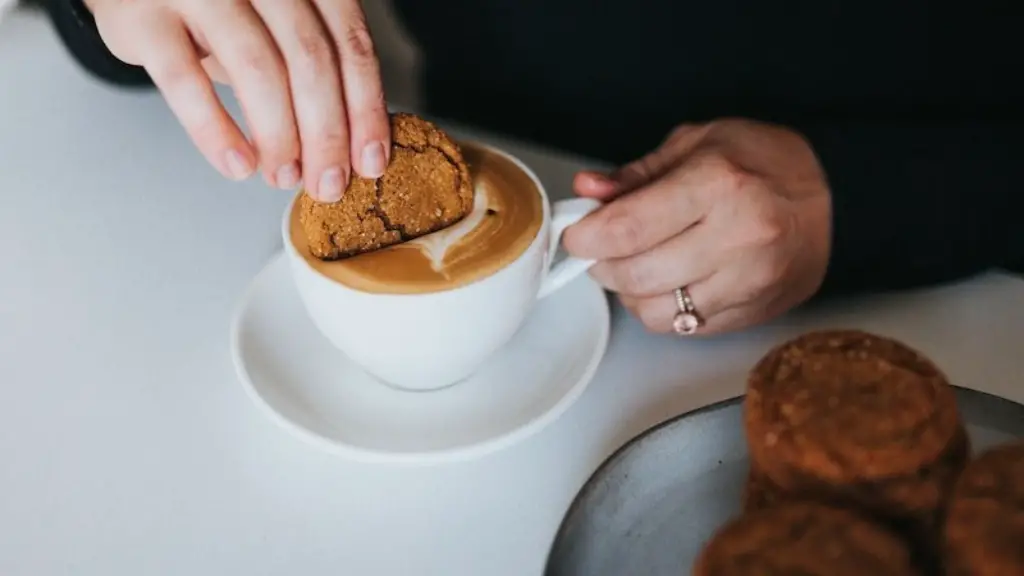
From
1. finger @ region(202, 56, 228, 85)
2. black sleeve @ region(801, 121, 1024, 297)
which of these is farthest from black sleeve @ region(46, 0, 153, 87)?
black sleeve @ region(801, 121, 1024, 297)

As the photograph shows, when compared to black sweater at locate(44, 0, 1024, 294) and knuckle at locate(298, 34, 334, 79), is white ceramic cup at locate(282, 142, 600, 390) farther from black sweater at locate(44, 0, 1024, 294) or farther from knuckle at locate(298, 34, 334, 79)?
black sweater at locate(44, 0, 1024, 294)

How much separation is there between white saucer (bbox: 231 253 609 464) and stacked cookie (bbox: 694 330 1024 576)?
0.17 metres

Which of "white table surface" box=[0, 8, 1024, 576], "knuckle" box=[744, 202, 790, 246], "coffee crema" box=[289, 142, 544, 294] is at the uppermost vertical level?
"coffee crema" box=[289, 142, 544, 294]

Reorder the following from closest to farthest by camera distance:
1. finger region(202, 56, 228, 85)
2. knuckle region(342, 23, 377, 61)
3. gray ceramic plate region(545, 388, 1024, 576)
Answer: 1. gray ceramic plate region(545, 388, 1024, 576)
2. knuckle region(342, 23, 377, 61)
3. finger region(202, 56, 228, 85)

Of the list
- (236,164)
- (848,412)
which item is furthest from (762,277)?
(236,164)

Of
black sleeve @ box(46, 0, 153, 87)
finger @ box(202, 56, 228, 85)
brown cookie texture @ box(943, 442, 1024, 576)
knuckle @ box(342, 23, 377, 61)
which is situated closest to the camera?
brown cookie texture @ box(943, 442, 1024, 576)

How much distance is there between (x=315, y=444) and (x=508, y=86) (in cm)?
52

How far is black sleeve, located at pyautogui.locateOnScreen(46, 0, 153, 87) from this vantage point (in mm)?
873

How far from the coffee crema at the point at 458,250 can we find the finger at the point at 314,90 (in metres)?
0.04

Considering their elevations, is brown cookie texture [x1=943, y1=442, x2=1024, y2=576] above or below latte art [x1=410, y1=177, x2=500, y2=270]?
above

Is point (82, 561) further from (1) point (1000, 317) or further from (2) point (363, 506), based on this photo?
(1) point (1000, 317)

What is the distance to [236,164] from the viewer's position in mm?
617

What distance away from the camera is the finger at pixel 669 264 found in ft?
2.21

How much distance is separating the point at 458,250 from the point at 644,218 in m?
0.13
